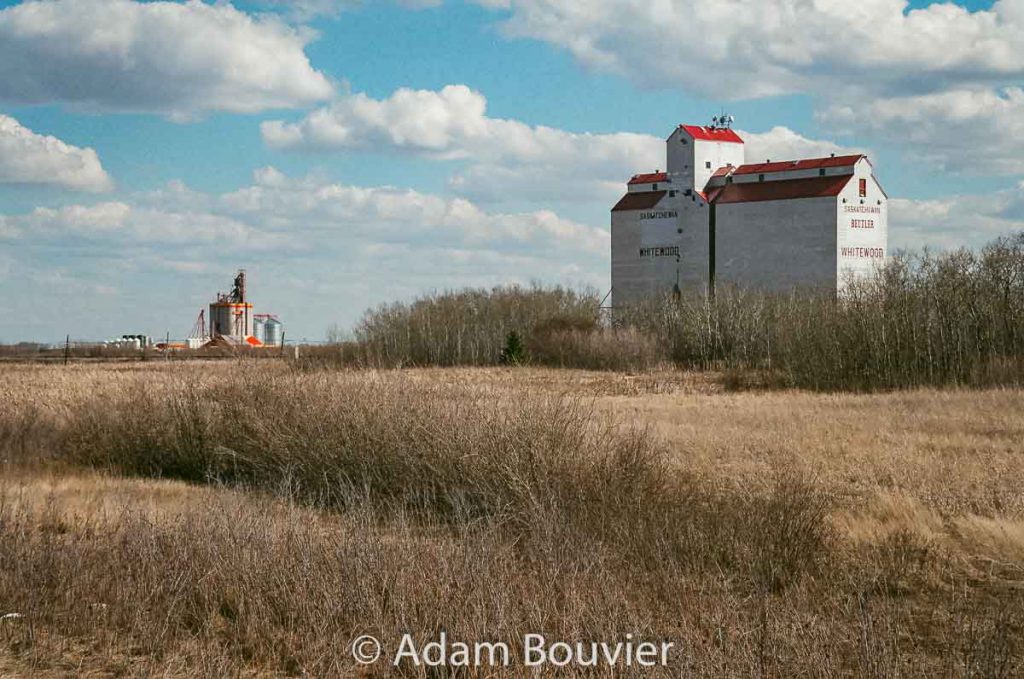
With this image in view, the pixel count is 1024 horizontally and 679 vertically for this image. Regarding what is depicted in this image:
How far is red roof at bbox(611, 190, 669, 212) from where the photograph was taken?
8638cm

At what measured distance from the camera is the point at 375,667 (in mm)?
9070

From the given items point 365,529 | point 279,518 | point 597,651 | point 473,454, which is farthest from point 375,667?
point 473,454

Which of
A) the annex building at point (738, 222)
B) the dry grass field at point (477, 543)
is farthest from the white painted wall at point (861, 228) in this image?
the dry grass field at point (477, 543)

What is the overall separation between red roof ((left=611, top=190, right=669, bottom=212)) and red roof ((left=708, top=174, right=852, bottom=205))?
4.89 meters

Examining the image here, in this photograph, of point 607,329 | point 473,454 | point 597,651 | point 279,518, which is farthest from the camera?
point 607,329

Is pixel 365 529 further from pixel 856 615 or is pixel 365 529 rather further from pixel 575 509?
pixel 856 615

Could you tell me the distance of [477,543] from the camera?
36.5 ft

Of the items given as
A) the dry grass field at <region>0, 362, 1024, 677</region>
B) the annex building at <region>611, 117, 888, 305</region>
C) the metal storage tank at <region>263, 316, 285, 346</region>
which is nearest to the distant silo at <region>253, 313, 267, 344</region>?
the metal storage tank at <region>263, 316, 285, 346</region>

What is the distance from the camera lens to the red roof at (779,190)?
249 feet

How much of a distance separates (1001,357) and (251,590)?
4310 centimetres

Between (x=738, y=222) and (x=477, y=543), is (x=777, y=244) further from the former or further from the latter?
(x=477, y=543)

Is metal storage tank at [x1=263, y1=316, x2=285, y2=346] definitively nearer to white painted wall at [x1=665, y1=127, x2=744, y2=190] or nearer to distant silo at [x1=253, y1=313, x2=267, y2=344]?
distant silo at [x1=253, y1=313, x2=267, y2=344]

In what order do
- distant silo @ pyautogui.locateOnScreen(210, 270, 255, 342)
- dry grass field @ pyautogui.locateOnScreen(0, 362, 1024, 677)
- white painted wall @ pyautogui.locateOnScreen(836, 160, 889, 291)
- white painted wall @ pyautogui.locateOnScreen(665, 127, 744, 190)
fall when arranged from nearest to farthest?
1. dry grass field @ pyautogui.locateOnScreen(0, 362, 1024, 677)
2. white painted wall @ pyautogui.locateOnScreen(836, 160, 889, 291)
3. white painted wall @ pyautogui.locateOnScreen(665, 127, 744, 190)
4. distant silo @ pyautogui.locateOnScreen(210, 270, 255, 342)

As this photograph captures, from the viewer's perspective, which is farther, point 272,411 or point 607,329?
point 607,329
